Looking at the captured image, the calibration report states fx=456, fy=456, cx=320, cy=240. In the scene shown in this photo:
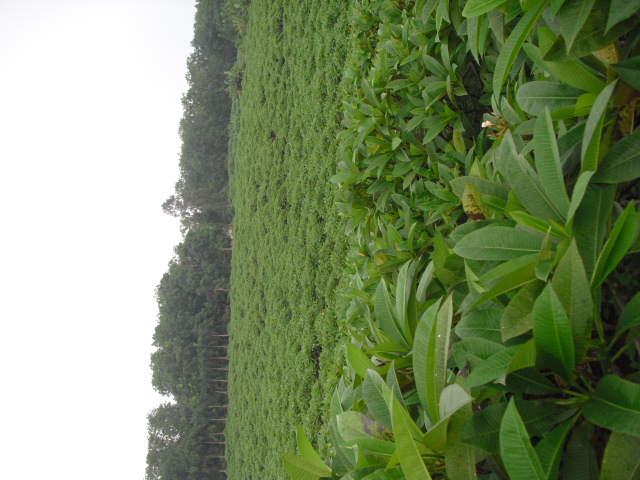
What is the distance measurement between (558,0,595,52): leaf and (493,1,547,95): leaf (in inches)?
3.6

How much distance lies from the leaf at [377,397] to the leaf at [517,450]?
345 mm

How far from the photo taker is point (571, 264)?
0.72 metres

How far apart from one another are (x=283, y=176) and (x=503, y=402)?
5.39 m

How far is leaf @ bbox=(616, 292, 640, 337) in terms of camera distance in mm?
727

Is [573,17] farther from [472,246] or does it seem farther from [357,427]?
[357,427]

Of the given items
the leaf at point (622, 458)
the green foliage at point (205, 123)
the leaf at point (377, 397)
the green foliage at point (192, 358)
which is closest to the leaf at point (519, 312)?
the leaf at point (622, 458)

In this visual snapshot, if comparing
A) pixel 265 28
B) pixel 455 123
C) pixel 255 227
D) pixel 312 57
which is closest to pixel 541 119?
pixel 455 123

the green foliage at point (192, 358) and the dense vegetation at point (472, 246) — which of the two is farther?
the green foliage at point (192, 358)

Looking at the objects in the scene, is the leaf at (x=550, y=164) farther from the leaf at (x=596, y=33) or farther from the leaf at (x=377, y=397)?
the leaf at (x=377, y=397)

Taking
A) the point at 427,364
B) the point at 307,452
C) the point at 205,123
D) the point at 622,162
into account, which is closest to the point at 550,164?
the point at 622,162

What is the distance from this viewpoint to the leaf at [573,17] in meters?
0.79

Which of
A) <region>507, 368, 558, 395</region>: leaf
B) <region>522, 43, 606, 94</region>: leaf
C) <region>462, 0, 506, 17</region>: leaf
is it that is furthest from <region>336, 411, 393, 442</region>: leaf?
<region>462, 0, 506, 17</region>: leaf

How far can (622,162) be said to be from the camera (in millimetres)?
773

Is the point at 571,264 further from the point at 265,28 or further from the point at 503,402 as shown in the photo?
the point at 265,28
